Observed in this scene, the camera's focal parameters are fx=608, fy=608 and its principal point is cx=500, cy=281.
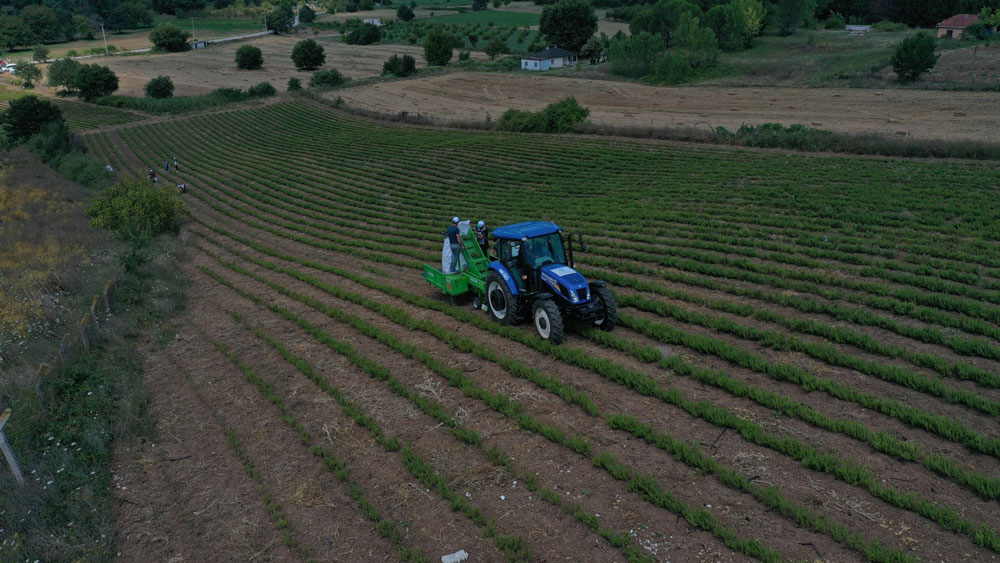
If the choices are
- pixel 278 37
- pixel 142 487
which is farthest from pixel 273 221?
pixel 278 37

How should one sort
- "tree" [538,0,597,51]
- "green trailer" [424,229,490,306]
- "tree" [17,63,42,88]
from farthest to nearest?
1. "tree" [538,0,597,51]
2. "tree" [17,63,42,88]
3. "green trailer" [424,229,490,306]

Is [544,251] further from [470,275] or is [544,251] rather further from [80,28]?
[80,28]

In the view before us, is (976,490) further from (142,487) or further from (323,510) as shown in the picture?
(142,487)

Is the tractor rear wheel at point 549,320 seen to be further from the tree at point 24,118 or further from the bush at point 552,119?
the tree at point 24,118

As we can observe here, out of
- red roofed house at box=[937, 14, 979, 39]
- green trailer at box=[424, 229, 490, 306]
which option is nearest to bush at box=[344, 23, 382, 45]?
red roofed house at box=[937, 14, 979, 39]

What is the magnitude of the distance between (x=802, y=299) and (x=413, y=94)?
195 feet

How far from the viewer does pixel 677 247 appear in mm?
18812

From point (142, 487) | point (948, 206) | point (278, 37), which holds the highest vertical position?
point (278, 37)

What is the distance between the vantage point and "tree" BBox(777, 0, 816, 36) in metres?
83.9

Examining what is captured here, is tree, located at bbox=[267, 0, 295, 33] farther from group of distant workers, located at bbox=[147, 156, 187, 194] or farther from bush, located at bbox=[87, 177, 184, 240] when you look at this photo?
bush, located at bbox=[87, 177, 184, 240]

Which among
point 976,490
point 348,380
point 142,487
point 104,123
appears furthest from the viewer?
point 104,123

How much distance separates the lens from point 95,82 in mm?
73062

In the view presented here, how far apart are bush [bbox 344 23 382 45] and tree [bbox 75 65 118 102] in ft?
176

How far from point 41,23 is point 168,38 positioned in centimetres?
3007
